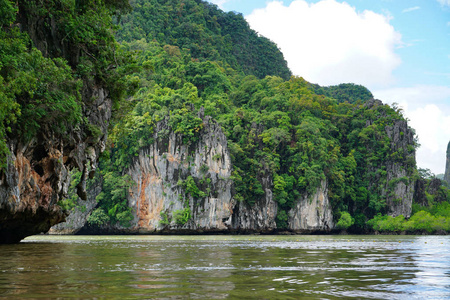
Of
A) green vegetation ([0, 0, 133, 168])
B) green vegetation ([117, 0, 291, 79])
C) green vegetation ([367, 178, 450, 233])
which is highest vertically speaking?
green vegetation ([117, 0, 291, 79])

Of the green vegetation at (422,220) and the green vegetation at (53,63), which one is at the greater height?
the green vegetation at (53,63)

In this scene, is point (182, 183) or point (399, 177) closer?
point (182, 183)

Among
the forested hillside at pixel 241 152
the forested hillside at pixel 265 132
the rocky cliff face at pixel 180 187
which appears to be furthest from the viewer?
the forested hillside at pixel 265 132

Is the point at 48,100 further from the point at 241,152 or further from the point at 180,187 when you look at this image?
the point at 241,152

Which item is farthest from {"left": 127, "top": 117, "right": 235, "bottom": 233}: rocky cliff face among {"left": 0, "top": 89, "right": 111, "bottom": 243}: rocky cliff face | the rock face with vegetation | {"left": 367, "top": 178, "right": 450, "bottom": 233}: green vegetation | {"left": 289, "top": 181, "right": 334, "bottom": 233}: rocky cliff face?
the rock face with vegetation

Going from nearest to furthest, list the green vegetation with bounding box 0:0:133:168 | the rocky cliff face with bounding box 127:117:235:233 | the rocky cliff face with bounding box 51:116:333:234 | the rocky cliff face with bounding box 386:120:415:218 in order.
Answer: the green vegetation with bounding box 0:0:133:168
the rocky cliff face with bounding box 51:116:333:234
the rocky cliff face with bounding box 127:117:235:233
the rocky cliff face with bounding box 386:120:415:218

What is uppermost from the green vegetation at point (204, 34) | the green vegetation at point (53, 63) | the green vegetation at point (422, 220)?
the green vegetation at point (204, 34)

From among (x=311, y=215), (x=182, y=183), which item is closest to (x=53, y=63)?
(x=182, y=183)

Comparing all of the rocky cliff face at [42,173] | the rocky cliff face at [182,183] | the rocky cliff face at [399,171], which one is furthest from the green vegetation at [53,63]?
the rocky cliff face at [399,171]

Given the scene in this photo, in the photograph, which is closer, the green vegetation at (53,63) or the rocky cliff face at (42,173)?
the green vegetation at (53,63)

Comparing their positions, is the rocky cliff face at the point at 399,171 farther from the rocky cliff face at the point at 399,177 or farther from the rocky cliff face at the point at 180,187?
the rocky cliff face at the point at 180,187

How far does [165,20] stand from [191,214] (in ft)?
161

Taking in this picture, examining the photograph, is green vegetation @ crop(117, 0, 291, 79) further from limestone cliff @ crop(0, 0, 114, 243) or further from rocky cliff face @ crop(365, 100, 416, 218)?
limestone cliff @ crop(0, 0, 114, 243)

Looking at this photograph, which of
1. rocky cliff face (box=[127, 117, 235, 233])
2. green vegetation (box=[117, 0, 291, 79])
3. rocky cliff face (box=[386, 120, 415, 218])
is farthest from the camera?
green vegetation (box=[117, 0, 291, 79])
